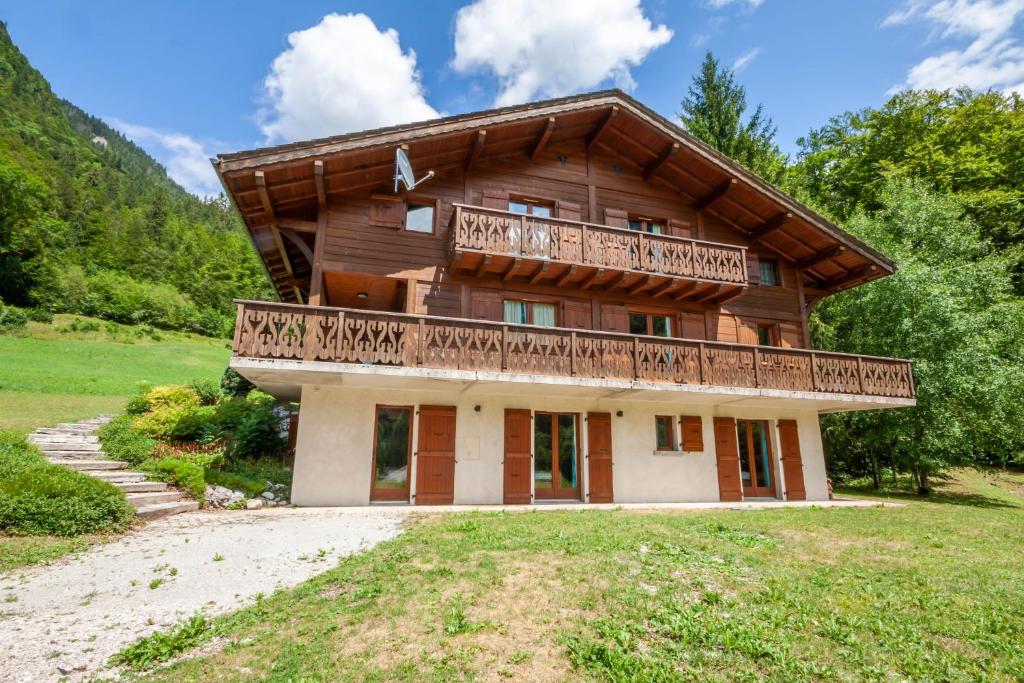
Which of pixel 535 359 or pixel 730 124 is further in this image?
pixel 730 124

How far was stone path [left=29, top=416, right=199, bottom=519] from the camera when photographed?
948 cm

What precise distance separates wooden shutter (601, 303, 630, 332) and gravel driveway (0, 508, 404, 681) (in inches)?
324

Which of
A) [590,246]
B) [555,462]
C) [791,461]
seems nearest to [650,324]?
[590,246]

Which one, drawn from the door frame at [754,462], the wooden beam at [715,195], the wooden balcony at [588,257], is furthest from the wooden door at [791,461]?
the wooden beam at [715,195]

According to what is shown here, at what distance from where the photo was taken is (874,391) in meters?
14.6

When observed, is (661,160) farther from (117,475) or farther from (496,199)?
(117,475)

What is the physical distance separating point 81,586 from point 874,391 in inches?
705

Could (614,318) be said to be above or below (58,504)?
above

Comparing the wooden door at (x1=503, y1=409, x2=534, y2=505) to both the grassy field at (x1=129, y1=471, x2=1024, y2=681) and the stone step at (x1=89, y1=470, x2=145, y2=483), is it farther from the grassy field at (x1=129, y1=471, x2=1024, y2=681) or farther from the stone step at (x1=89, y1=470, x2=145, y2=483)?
the stone step at (x1=89, y1=470, x2=145, y2=483)

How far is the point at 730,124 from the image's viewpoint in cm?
2411

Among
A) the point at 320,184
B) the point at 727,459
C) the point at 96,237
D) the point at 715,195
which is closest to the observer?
Result: the point at 320,184

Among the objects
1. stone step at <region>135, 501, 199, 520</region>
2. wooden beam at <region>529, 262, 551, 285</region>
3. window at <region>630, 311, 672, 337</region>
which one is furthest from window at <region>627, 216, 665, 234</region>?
stone step at <region>135, 501, 199, 520</region>

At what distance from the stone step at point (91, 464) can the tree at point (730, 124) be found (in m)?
25.2

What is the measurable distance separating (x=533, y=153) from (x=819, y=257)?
1007 cm
